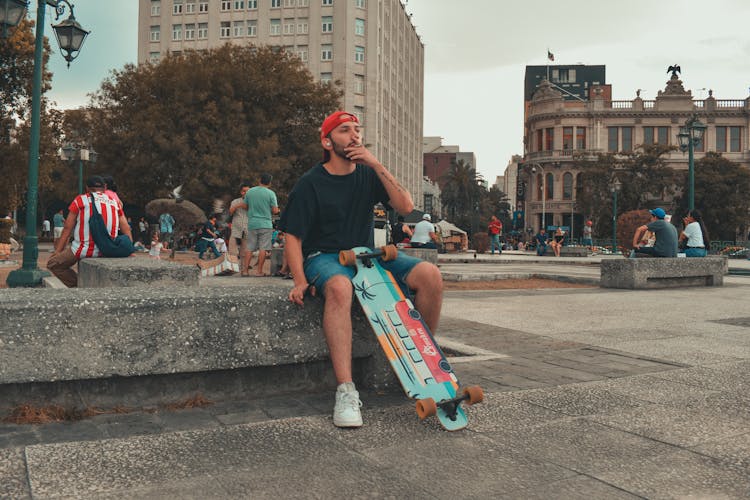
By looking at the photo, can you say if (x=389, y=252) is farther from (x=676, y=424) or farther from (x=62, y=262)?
(x=62, y=262)

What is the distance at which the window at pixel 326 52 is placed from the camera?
66.8 meters

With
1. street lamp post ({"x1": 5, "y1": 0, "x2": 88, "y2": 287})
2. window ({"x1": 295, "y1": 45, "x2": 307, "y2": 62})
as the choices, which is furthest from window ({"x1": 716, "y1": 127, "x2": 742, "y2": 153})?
street lamp post ({"x1": 5, "y1": 0, "x2": 88, "y2": 287})

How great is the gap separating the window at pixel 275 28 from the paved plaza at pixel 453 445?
228ft

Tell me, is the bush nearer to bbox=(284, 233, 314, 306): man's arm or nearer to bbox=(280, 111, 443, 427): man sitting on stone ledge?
Result: bbox=(280, 111, 443, 427): man sitting on stone ledge

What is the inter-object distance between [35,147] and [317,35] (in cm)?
5972

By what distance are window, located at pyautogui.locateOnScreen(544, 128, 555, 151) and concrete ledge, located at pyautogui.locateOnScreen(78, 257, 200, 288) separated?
244ft

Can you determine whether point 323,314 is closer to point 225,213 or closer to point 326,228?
point 326,228

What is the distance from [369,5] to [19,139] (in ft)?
169

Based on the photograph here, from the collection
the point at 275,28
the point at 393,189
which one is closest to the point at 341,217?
the point at 393,189

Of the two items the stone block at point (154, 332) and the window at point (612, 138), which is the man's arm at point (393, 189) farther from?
the window at point (612, 138)

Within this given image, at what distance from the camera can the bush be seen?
3300 cm

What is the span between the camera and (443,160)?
14850 centimetres

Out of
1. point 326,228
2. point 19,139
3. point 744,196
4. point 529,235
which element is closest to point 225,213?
point 19,139

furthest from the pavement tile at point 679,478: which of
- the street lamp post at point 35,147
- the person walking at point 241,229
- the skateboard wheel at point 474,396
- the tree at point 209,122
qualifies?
→ the tree at point 209,122
